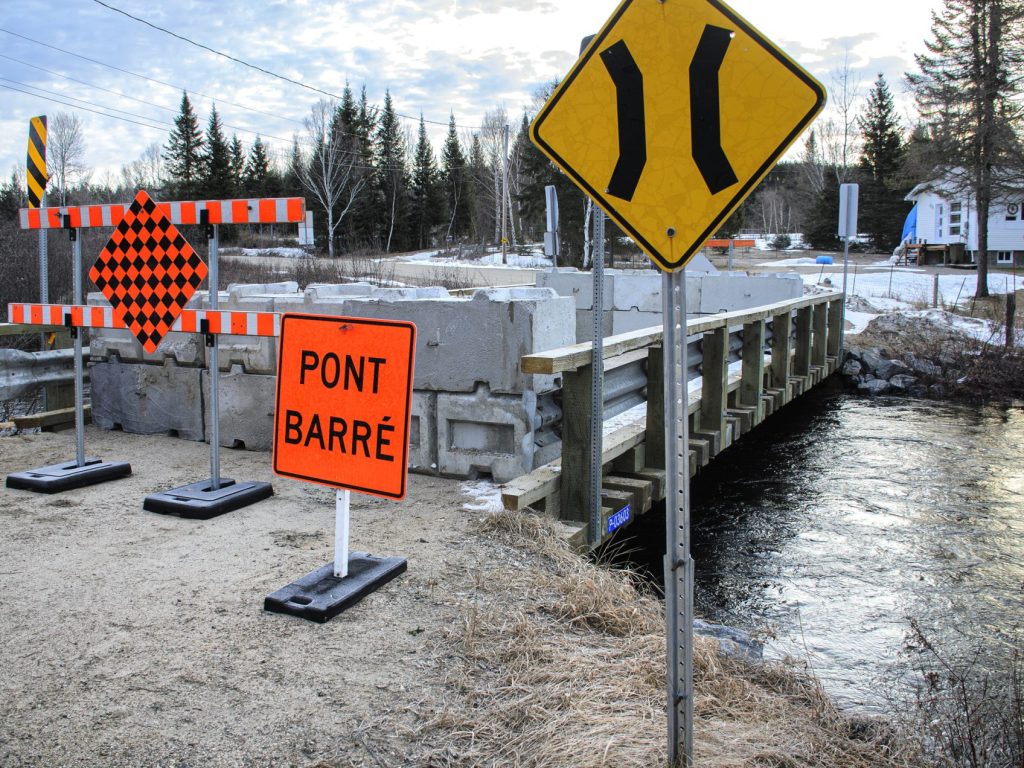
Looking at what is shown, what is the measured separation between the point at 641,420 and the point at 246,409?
3482mm

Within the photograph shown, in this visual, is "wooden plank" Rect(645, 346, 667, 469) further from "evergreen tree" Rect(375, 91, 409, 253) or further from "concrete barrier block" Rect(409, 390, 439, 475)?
"evergreen tree" Rect(375, 91, 409, 253)

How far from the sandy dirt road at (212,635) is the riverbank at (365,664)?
11 mm

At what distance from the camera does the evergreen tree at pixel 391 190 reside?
214 feet

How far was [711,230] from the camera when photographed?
2.81 meters

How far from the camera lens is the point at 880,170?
60188 millimetres

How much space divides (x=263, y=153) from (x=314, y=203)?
11.9 meters

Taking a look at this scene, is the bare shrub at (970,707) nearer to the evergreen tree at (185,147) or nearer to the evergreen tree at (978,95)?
the evergreen tree at (978,95)

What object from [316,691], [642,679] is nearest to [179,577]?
[316,691]

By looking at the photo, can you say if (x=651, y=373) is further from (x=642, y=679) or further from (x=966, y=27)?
(x=966, y=27)

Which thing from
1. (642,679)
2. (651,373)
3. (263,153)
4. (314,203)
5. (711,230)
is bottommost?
(642,679)

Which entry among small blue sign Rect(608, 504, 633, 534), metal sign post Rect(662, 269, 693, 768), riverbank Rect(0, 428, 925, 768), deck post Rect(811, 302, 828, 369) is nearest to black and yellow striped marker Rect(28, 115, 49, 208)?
riverbank Rect(0, 428, 925, 768)

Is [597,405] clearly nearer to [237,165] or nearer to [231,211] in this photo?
[231,211]

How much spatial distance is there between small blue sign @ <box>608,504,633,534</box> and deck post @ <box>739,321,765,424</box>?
15.0 ft

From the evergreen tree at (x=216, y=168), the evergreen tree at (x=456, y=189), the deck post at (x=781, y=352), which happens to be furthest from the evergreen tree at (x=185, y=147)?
the deck post at (x=781, y=352)
